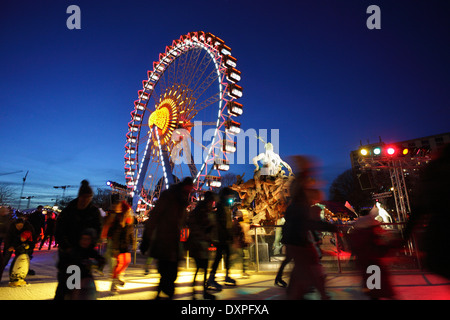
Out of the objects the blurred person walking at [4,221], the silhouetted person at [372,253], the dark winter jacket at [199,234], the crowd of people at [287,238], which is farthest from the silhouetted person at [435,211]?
the blurred person walking at [4,221]

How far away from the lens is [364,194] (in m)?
44.3

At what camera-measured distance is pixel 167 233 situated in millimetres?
3094

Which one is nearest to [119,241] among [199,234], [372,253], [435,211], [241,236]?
[199,234]

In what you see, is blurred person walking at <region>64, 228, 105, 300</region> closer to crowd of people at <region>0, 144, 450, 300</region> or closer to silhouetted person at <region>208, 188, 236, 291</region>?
crowd of people at <region>0, 144, 450, 300</region>

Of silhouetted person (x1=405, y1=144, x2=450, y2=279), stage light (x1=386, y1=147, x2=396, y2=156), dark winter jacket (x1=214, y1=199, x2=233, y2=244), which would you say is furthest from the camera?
stage light (x1=386, y1=147, x2=396, y2=156)

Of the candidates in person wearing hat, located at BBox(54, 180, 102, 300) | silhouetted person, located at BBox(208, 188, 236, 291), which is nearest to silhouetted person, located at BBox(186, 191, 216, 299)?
silhouetted person, located at BBox(208, 188, 236, 291)

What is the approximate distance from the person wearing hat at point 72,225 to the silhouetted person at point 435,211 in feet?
9.66

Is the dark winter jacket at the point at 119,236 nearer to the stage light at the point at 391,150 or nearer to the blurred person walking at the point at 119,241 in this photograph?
the blurred person walking at the point at 119,241

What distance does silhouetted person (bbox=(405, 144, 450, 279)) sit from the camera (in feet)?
6.12

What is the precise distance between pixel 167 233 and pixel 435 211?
252cm

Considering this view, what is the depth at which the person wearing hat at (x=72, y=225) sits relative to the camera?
261cm

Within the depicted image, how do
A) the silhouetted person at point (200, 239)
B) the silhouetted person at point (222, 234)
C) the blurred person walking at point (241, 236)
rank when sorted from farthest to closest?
the blurred person walking at point (241, 236)
the silhouetted person at point (222, 234)
the silhouetted person at point (200, 239)

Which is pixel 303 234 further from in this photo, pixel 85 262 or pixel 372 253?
pixel 85 262

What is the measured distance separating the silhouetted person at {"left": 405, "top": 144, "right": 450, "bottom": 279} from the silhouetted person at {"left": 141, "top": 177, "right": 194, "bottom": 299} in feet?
7.66
